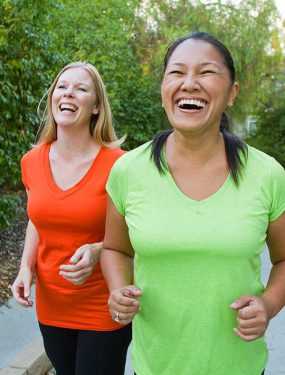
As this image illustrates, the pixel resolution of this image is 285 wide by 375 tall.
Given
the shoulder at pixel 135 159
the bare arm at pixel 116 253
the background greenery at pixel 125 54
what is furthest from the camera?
the background greenery at pixel 125 54

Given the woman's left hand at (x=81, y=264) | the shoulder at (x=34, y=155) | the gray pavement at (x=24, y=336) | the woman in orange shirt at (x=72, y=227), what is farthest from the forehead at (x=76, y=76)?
the gray pavement at (x=24, y=336)

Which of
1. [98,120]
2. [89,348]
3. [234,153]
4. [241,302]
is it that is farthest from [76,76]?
[241,302]

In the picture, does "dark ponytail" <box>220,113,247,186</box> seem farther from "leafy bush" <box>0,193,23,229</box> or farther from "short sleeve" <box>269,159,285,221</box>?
"leafy bush" <box>0,193,23,229</box>

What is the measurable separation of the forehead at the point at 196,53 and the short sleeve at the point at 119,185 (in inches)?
14.6

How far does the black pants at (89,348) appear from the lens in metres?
2.48

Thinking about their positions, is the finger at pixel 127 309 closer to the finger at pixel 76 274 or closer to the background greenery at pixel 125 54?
the finger at pixel 76 274

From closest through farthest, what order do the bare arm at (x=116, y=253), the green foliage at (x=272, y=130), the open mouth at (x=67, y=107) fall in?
the bare arm at (x=116, y=253) → the open mouth at (x=67, y=107) → the green foliage at (x=272, y=130)

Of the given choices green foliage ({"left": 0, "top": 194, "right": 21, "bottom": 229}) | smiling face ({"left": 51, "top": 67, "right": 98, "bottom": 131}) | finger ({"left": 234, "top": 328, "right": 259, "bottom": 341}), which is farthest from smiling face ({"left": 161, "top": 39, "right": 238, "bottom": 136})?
green foliage ({"left": 0, "top": 194, "right": 21, "bottom": 229})

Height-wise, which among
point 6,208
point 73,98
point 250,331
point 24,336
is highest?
point 73,98

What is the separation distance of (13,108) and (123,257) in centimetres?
415

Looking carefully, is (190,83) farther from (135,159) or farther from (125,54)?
(125,54)

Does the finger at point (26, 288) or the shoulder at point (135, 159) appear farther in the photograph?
the finger at point (26, 288)

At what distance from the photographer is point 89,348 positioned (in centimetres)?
249

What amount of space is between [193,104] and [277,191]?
36 cm
